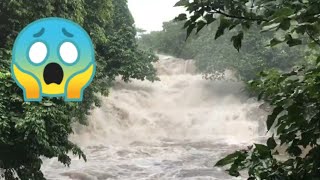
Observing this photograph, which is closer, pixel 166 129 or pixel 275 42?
pixel 275 42

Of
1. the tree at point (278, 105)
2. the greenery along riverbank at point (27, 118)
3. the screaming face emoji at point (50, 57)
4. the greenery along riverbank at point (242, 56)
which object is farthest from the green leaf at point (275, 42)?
the greenery along riverbank at point (242, 56)

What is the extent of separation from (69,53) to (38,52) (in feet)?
1.30

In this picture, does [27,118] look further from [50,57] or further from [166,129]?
[166,129]

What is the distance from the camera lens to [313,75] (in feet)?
3.66

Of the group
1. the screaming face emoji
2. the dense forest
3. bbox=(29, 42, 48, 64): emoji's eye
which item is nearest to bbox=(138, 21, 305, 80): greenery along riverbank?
the dense forest

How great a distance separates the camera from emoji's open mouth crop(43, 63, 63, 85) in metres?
5.47

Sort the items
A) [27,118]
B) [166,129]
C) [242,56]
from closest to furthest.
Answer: [27,118] → [166,129] → [242,56]

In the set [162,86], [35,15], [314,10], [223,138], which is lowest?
[223,138]

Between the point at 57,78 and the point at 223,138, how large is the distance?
1027cm

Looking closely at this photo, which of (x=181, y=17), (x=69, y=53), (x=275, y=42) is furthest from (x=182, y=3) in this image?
(x=69, y=53)

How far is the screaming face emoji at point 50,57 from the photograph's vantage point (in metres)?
5.35

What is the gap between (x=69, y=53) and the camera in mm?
5430

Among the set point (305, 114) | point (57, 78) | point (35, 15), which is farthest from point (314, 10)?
point (35, 15)

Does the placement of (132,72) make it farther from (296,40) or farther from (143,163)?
(296,40)
